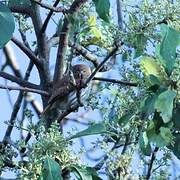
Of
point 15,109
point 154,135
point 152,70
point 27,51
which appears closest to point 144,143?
point 154,135

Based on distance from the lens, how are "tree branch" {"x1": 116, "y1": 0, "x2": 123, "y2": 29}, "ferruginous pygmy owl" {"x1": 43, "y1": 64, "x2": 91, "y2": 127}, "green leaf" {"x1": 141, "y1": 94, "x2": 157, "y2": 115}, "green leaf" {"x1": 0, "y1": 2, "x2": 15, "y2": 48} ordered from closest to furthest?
1. "green leaf" {"x1": 0, "y1": 2, "x2": 15, "y2": 48}
2. "green leaf" {"x1": 141, "y1": 94, "x2": 157, "y2": 115}
3. "tree branch" {"x1": 116, "y1": 0, "x2": 123, "y2": 29}
4. "ferruginous pygmy owl" {"x1": 43, "y1": 64, "x2": 91, "y2": 127}

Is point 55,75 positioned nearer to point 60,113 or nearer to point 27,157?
point 60,113

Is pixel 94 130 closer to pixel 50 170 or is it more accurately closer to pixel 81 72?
pixel 50 170

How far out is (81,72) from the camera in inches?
55.7

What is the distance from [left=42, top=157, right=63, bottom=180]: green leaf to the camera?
1.01 meters

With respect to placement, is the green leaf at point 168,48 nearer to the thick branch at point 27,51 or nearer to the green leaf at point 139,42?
the green leaf at point 139,42

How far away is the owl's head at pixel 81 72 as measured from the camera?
1337mm

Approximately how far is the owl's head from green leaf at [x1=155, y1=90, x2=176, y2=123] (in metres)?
0.33

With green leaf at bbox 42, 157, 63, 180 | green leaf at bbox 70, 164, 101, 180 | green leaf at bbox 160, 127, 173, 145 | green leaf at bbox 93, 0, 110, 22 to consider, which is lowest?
green leaf at bbox 42, 157, 63, 180

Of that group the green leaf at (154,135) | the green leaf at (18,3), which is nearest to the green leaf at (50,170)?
the green leaf at (154,135)

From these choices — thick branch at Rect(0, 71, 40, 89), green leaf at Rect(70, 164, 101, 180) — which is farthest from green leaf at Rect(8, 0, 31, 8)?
green leaf at Rect(70, 164, 101, 180)

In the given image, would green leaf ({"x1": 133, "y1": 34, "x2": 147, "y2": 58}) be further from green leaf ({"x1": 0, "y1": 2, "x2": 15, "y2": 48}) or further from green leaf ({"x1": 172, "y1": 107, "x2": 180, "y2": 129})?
green leaf ({"x1": 0, "y1": 2, "x2": 15, "y2": 48})

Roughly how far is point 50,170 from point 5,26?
0.24 metres

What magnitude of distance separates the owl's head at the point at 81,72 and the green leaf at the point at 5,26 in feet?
1.23
